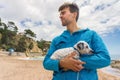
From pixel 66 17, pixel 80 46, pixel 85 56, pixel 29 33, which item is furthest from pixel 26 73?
pixel 29 33

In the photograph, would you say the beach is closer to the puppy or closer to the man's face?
the man's face

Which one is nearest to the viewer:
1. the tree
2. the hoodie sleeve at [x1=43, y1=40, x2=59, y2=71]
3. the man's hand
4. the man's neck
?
the man's hand

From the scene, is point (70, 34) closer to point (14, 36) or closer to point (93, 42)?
point (93, 42)

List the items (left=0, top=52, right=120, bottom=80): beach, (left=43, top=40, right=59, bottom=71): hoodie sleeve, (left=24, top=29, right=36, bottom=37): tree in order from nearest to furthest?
(left=43, top=40, right=59, bottom=71): hoodie sleeve
(left=0, top=52, right=120, bottom=80): beach
(left=24, top=29, right=36, bottom=37): tree

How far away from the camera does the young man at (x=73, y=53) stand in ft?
7.75

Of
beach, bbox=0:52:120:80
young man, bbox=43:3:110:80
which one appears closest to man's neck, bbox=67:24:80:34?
young man, bbox=43:3:110:80

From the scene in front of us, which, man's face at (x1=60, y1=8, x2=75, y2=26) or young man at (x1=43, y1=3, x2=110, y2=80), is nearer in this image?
young man at (x1=43, y1=3, x2=110, y2=80)

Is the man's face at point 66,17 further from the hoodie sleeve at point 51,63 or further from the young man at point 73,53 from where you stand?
the hoodie sleeve at point 51,63

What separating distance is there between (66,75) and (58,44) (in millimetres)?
352

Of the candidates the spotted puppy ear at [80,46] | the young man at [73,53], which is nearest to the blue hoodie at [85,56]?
the young man at [73,53]

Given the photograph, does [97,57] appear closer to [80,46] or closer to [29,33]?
[80,46]

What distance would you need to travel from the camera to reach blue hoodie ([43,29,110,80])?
7.81 feet

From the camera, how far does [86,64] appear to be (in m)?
2.36

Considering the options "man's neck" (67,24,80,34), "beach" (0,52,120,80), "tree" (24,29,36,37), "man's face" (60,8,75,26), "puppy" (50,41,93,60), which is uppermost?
"tree" (24,29,36,37)
